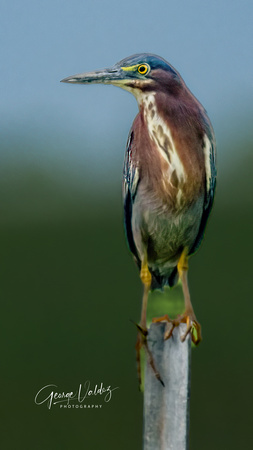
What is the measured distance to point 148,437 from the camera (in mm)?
1654

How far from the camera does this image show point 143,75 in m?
1.85

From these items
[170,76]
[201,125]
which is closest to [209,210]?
[201,125]

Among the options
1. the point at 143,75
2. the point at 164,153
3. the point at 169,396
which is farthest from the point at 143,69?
the point at 169,396

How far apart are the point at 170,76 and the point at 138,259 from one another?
559mm

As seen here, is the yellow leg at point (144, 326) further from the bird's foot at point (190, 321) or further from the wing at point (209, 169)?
the wing at point (209, 169)

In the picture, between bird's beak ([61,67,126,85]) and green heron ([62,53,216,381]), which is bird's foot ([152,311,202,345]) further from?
bird's beak ([61,67,126,85])

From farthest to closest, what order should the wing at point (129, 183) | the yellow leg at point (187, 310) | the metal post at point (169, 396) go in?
1. the wing at point (129, 183)
2. the yellow leg at point (187, 310)
3. the metal post at point (169, 396)

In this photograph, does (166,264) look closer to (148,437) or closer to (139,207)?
(139,207)

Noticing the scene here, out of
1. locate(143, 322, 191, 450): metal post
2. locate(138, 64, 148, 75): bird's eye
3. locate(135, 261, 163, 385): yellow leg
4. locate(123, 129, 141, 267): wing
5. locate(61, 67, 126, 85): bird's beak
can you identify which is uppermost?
locate(138, 64, 148, 75): bird's eye

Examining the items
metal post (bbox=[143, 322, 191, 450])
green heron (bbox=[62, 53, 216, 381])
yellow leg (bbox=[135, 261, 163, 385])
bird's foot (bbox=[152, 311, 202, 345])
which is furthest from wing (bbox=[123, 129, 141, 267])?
metal post (bbox=[143, 322, 191, 450])

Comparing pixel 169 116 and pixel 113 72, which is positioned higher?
pixel 113 72

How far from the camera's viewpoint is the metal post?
1.63 meters

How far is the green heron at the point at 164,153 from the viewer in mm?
1835

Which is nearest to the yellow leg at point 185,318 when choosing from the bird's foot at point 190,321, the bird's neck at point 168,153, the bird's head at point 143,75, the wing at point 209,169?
the bird's foot at point 190,321
